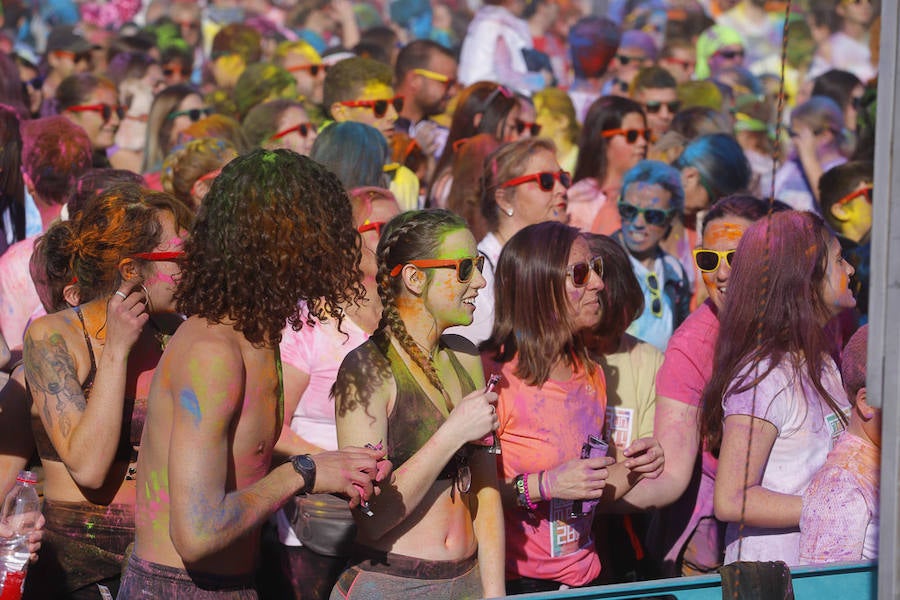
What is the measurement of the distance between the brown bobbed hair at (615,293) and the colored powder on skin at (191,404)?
77.3 inches

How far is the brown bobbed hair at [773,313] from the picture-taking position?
138 inches

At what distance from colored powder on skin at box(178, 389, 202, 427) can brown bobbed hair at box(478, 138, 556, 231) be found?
9.89 ft

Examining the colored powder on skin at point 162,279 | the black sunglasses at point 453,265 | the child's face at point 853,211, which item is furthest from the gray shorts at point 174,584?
the child's face at point 853,211

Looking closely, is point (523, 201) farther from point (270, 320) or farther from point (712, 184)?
point (270, 320)

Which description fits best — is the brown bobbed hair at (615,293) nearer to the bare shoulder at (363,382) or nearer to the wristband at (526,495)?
the wristband at (526,495)

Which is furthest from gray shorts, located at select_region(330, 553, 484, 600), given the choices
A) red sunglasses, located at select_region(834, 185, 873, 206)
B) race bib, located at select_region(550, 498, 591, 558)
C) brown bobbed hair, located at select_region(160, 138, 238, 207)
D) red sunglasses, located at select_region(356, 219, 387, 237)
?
red sunglasses, located at select_region(834, 185, 873, 206)

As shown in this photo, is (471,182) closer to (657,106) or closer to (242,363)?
(242,363)

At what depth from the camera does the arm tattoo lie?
303 cm

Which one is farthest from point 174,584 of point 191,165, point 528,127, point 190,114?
point 190,114

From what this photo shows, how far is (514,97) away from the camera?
754 cm

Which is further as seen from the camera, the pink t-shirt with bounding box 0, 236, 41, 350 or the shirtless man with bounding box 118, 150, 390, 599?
the pink t-shirt with bounding box 0, 236, 41, 350

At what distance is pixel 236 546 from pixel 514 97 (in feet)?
17.7

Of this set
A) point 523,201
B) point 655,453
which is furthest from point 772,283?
point 523,201

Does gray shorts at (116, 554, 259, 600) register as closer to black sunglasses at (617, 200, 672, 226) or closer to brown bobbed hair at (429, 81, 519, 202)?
black sunglasses at (617, 200, 672, 226)
